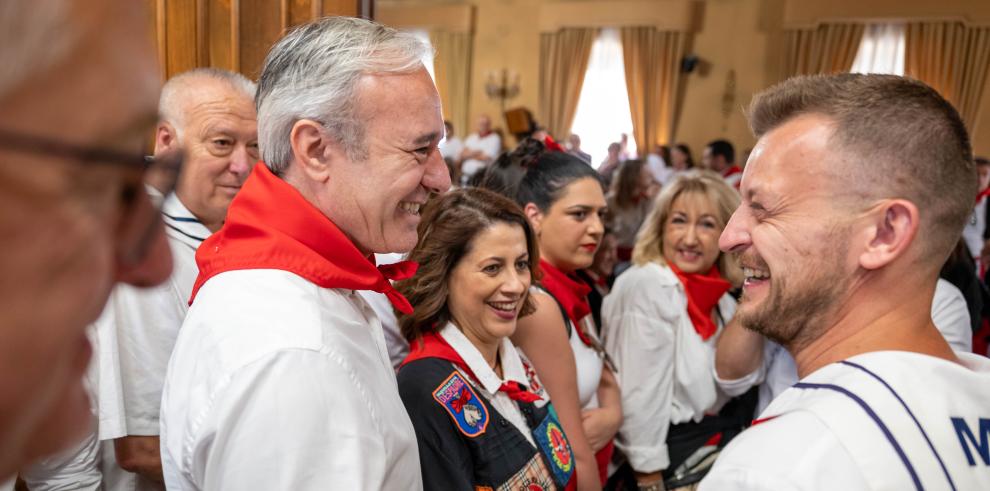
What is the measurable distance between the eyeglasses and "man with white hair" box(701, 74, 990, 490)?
2.77ft

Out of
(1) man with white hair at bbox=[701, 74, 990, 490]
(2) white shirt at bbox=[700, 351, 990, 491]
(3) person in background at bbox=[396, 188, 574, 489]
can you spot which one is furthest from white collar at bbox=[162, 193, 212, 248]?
(2) white shirt at bbox=[700, 351, 990, 491]

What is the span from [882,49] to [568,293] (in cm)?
1036

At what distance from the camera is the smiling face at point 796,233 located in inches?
48.2

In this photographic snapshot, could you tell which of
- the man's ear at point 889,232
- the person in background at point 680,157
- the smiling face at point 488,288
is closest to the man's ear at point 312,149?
the smiling face at point 488,288

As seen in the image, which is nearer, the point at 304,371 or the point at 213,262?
the point at 304,371

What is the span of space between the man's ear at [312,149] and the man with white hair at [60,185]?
0.76m

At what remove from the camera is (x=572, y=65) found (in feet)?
41.3

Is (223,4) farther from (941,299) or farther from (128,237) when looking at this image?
(941,299)

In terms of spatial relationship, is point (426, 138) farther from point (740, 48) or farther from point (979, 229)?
point (740, 48)

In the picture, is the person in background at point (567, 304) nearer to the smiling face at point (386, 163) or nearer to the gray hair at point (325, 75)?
the smiling face at point (386, 163)

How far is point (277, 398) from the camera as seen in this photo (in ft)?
3.33

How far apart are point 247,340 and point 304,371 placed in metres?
0.10

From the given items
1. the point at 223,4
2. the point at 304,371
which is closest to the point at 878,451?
the point at 304,371

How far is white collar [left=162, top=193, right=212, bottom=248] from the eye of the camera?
2.02m
